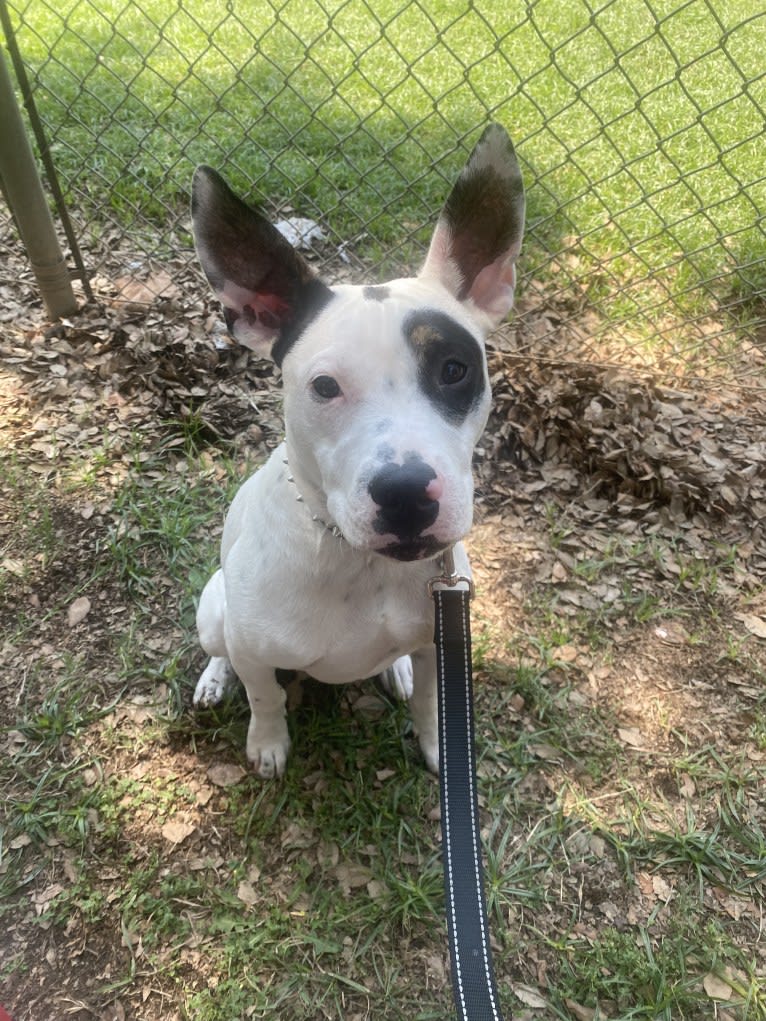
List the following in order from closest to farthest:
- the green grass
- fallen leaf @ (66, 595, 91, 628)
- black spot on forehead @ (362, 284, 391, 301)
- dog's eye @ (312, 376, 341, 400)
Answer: dog's eye @ (312, 376, 341, 400) → black spot on forehead @ (362, 284, 391, 301) → fallen leaf @ (66, 595, 91, 628) → the green grass

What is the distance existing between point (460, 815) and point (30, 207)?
134 inches

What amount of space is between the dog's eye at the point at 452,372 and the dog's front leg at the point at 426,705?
3.11 ft

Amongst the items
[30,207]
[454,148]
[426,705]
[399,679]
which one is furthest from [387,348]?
[454,148]

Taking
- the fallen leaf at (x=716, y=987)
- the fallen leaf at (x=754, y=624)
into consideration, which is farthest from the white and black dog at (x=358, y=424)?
the fallen leaf at (x=754, y=624)

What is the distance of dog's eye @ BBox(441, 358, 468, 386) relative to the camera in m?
1.62

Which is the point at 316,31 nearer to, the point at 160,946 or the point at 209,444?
the point at 209,444

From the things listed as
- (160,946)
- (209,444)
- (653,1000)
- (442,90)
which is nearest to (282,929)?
(160,946)

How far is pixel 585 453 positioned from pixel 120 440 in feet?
7.55

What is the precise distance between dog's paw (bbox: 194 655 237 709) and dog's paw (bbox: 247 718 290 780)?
0.67 feet

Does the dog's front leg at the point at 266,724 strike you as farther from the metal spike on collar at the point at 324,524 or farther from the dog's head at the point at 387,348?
the dog's head at the point at 387,348

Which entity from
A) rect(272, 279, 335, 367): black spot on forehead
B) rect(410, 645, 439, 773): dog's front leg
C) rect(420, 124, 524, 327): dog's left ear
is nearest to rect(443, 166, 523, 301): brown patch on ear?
rect(420, 124, 524, 327): dog's left ear

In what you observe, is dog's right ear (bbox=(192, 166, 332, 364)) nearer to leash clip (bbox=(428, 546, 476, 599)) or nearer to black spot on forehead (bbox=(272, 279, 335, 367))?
black spot on forehead (bbox=(272, 279, 335, 367))

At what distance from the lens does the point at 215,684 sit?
103 inches

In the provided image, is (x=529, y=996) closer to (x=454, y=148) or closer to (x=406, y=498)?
(x=406, y=498)
